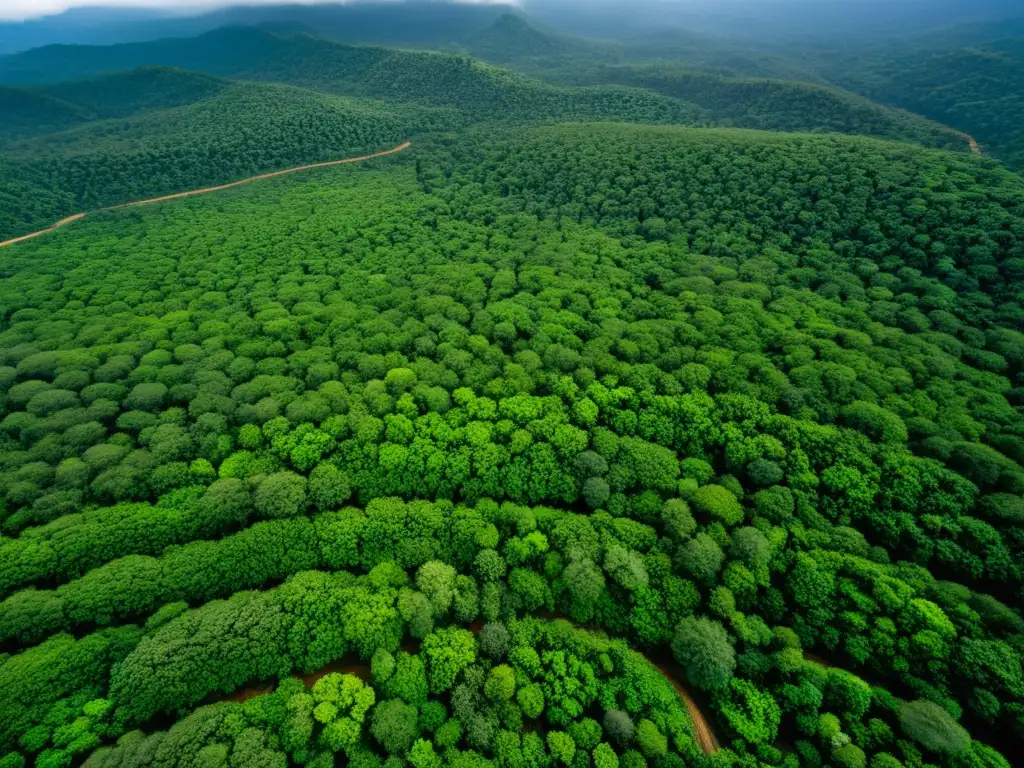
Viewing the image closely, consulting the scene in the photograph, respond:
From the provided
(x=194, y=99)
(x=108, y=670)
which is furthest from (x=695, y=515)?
(x=194, y=99)

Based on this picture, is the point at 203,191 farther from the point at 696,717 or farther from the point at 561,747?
the point at 696,717

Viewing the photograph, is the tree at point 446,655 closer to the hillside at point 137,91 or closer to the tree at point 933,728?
the tree at point 933,728

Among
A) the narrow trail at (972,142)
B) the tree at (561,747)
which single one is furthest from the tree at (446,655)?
the narrow trail at (972,142)

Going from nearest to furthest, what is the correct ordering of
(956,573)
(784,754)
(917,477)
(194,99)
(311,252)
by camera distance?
(784,754) → (956,573) → (917,477) → (311,252) → (194,99)

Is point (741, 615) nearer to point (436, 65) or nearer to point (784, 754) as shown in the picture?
point (784, 754)

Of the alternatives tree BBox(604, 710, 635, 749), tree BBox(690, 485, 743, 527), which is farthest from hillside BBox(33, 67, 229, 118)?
tree BBox(604, 710, 635, 749)

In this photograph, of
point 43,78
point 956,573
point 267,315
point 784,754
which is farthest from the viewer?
point 43,78

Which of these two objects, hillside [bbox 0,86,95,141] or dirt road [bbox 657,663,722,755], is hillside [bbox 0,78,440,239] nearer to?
hillside [bbox 0,86,95,141]

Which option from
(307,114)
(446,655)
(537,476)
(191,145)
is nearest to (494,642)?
(446,655)

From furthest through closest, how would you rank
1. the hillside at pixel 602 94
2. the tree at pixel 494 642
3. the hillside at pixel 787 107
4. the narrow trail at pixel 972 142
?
the hillside at pixel 602 94, the hillside at pixel 787 107, the narrow trail at pixel 972 142, the tree at pixel 494 642
